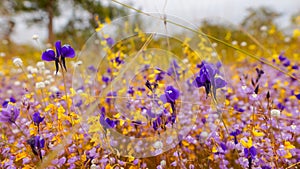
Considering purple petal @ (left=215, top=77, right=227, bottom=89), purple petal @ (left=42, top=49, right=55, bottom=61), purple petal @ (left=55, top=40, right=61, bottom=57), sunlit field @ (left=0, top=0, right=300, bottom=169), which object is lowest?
sunlit field @ (left=0, top=0, right=300, bottom=169)

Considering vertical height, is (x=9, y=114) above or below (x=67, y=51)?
below

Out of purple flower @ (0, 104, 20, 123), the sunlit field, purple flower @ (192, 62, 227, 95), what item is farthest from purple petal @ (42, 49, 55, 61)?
purple flower @ (192, 62, 227, 95)

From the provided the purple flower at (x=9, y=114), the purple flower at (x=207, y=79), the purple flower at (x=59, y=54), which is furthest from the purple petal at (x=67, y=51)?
the purple flower at (x=207, y=79)

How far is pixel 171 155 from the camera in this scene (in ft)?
4.99

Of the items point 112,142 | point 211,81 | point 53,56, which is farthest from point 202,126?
point 53,56

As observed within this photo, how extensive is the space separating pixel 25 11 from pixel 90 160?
37.0 ft

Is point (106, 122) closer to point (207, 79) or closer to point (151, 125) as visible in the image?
point (151, 125)

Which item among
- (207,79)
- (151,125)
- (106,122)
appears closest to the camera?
(207,79)

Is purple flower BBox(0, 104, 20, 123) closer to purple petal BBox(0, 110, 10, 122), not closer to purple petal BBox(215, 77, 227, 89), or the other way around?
→ purple petal BBox(0, 110, 10, 122)

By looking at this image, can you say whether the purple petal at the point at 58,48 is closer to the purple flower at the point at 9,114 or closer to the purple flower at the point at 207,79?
the purple flower at the point at 9,114

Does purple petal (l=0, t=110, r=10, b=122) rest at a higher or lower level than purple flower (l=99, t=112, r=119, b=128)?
higher

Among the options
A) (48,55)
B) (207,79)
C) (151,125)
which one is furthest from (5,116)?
(207,79)

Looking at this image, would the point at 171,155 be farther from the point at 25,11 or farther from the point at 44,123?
the point at 25,11

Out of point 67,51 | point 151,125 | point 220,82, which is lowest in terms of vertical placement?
point 151,125
